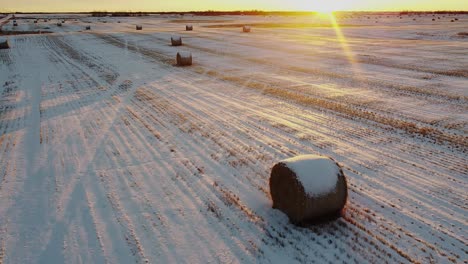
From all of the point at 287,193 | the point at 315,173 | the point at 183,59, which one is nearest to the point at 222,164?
the point at 287,193

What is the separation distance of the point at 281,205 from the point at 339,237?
0.91 meters

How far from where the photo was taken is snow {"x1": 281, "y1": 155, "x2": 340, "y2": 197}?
4855 millimetres

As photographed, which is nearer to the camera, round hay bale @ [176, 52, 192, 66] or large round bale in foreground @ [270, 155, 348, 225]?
large round bale in foreground @ [270, 155, 348, 225]

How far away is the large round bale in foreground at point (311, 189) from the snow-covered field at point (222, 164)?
188mm

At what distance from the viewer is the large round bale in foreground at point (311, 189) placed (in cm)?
486

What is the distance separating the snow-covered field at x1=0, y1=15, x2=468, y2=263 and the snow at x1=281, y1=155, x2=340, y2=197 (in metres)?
0.56

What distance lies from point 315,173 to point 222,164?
7.87ft

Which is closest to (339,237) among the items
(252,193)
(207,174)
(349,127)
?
(252,193)

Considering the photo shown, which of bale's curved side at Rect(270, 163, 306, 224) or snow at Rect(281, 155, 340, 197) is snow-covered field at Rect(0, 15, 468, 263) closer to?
bale's curved side at Rect(270, 163, 306, 224)

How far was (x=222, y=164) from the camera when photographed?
6.98 meters

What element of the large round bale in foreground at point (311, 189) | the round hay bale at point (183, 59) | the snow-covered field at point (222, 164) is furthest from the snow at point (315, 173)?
the round hay bale at point (183, 59)

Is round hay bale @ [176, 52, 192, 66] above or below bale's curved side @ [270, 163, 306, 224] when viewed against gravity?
above

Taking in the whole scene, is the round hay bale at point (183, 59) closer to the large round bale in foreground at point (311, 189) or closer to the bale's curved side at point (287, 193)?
the bale's curved side at point (287, 193)

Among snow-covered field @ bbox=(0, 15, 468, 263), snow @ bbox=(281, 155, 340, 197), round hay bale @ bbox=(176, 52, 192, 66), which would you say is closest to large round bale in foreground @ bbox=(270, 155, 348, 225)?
snow @ bbox=(281, 155, 340, 197)
